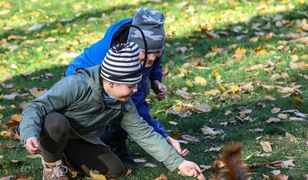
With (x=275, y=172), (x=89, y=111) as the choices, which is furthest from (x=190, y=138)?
(x=89, y=111)

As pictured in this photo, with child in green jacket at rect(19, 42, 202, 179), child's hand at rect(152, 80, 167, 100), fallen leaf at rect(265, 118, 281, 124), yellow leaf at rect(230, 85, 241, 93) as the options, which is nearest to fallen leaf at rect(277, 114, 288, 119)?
fallen leaf at rect(265, 118, 281, 124)

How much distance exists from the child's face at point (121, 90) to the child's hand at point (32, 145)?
0.60 meters

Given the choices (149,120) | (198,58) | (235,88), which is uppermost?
(149,120)

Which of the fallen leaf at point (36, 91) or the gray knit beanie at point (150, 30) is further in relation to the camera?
the fallen leaf at point (36, 91)

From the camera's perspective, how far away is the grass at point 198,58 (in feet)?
14.1

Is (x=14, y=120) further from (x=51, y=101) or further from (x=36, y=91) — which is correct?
(x=51, y=101)

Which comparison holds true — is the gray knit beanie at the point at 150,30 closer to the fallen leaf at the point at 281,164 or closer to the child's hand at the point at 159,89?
the child's hand at the point at 159,89

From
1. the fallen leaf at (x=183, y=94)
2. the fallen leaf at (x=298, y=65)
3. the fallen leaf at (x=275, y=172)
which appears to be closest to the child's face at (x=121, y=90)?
the fallen leaf at (x=275, y=172)

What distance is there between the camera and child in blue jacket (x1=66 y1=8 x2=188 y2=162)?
3.74 m

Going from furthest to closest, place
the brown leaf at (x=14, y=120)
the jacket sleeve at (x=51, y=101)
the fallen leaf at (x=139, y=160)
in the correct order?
the brown leaf at (x=14, y=120)
the fallen leaf at (x=139, y=160)
the jacket sleeve at (x=51, y=101)

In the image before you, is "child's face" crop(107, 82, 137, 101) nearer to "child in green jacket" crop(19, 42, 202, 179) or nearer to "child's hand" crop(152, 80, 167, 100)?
"child in green jacket" crop(19, 42, 202, 179)

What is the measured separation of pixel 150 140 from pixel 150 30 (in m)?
0.74

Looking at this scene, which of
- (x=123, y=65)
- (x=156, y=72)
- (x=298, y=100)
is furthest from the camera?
(x=298, y=100)

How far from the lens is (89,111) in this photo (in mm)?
3586
